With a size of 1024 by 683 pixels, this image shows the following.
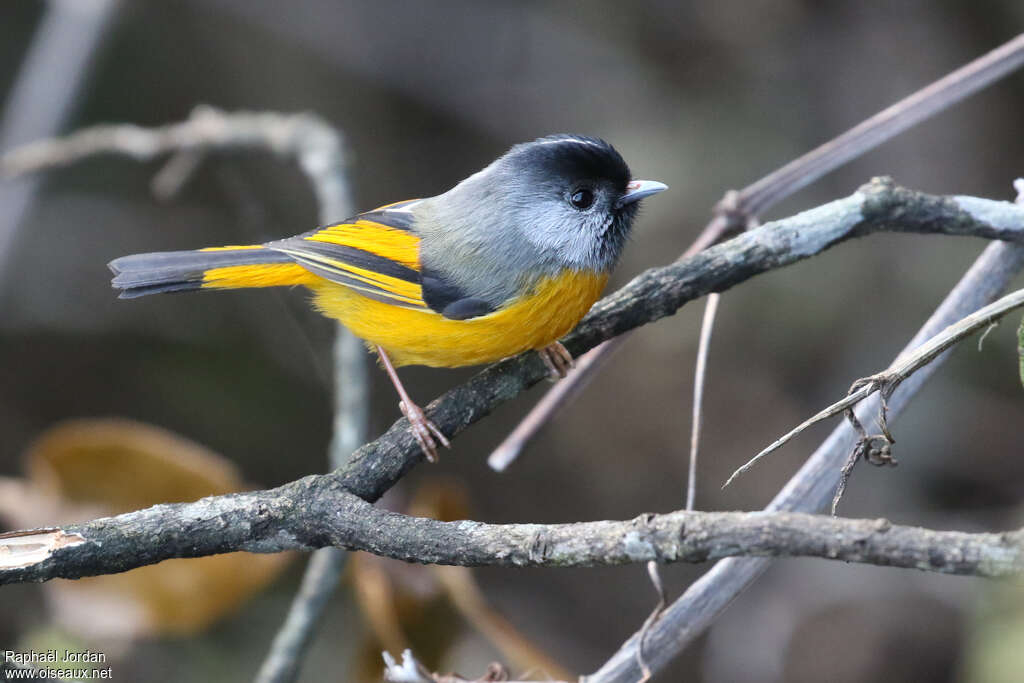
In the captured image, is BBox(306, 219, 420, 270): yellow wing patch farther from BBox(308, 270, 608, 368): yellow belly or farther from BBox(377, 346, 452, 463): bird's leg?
BBox(377, 346, 452, 463): bird's leg

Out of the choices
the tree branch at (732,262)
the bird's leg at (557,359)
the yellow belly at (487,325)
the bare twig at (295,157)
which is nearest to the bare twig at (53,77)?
the bare twig at (295,157)

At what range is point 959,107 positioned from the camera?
188 inches

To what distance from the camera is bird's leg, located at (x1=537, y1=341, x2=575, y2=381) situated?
2.73 meters

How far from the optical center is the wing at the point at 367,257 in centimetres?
299

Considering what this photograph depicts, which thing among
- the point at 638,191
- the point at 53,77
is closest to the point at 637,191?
the point at 638,191

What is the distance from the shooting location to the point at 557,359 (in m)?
2.81

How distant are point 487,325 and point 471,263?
308 millimetres

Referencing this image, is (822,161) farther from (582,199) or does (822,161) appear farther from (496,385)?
(496,385)

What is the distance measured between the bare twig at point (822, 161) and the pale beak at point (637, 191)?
397mm

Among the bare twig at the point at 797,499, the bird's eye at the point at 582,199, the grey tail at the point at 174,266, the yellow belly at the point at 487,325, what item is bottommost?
the bare twig at the point at 797,499

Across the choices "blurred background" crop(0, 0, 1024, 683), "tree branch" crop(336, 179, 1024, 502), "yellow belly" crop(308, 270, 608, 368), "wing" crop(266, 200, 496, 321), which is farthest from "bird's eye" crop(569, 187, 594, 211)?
"blurred background" crop(0, 0, 1024, 683)

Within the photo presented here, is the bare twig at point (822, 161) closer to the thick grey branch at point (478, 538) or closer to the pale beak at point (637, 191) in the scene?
the pale beak at point (637, 191)

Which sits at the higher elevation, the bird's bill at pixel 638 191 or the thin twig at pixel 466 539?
the bird's bill at pixel 638 191

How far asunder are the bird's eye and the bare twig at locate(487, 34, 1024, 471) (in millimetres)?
516
